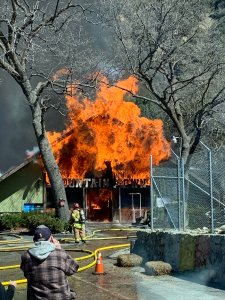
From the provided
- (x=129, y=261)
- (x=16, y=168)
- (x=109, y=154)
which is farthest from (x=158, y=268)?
(x=16, y=168)

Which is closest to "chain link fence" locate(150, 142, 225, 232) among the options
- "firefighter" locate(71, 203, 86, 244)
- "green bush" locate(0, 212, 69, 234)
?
"firefighter" locate(71, 203, 86, 244)

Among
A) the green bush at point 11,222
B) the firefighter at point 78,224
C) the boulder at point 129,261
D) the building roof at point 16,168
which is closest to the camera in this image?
the boulder at point 129,261

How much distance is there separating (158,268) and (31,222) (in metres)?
14.0

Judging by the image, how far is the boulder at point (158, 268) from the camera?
35.5 feet

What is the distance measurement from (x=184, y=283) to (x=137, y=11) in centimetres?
1873

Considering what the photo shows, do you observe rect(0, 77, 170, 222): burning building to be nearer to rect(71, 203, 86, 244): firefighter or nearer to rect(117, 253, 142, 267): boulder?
rect(71, 203, 86, 244): firefighter

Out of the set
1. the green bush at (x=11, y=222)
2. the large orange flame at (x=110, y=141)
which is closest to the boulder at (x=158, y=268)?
the green bush at (x=11, y=222)

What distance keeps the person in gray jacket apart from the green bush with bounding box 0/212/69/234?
18077 mm

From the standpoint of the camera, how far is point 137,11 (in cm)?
2606

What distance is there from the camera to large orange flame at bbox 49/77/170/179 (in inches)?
1294

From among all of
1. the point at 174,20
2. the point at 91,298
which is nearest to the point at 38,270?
the point at 91,298

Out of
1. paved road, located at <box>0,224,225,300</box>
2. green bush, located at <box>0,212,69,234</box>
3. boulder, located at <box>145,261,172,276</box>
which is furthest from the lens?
green bush, located at <box>0,212,69,234</box>

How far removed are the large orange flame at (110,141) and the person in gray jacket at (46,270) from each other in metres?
27.8

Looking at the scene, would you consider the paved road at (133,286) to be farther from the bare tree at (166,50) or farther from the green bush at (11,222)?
the green bush at (11,222)
